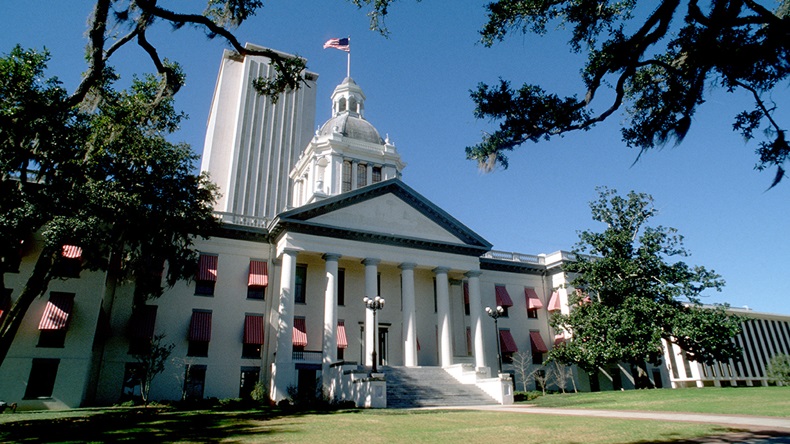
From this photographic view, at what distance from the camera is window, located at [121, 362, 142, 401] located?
78.5 ft

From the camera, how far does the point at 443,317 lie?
28938 millimetres

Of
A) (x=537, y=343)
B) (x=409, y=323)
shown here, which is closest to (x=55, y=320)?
(x=409, y=323)

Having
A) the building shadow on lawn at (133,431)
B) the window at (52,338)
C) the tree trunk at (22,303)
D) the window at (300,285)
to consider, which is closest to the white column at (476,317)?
the window at (300,285)

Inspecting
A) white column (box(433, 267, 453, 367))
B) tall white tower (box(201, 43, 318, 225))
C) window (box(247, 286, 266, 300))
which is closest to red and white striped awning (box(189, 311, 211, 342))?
window (box(247, 286, 266, 300))

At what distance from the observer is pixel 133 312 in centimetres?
2478

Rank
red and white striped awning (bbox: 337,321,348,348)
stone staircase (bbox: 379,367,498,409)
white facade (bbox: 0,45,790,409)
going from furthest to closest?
red and white striped awning (bbox: 337,321,348,348), white facade (bbox: 0,45,790,409), stone staircase (bbox: 379,367,498,409)

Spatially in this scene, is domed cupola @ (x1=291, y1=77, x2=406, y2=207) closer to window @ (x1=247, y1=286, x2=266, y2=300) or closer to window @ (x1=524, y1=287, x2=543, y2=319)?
window @ (x1=247, y1=286, x2=266, y2=300)

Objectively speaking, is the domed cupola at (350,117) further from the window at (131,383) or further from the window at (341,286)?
the window at (131,383)

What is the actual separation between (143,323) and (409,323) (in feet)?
48.0

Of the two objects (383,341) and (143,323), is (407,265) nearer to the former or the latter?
(383,341)

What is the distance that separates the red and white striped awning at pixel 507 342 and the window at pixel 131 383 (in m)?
22.6

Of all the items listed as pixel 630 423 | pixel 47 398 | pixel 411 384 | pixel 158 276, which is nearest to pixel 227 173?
pixel 158 276

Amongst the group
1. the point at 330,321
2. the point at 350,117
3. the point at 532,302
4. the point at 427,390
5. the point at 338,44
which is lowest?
the point at 427,390

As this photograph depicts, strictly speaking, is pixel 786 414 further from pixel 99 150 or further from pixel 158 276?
pixel 158 276
